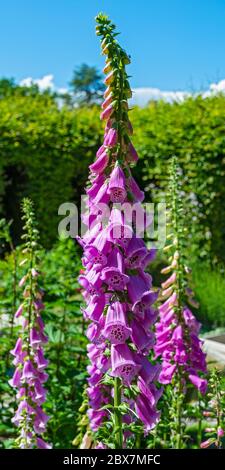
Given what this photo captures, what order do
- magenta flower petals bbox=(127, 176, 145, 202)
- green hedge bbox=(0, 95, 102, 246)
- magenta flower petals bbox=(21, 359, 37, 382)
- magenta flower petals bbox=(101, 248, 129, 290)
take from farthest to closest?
green hedge bbox=(0, 95, 102, 246) → magenta flower petals bbox=(21, 359, 37, 382) → magenta flower petals bbox=(127, 176, 145, 202) → magenta flower petals bbox=(101, 248, 129, 290)

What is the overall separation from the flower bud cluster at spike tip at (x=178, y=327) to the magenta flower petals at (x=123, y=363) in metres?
0.90

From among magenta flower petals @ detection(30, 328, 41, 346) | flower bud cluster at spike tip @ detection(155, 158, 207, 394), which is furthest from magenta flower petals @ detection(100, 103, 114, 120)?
magenta flower petals @ detection(30, 328, 41, 346)

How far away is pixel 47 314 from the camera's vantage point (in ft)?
13.6

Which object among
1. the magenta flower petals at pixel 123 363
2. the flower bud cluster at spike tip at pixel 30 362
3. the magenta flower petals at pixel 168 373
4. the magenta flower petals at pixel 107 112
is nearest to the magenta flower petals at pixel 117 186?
the magenta flower petals at pixel 107 112

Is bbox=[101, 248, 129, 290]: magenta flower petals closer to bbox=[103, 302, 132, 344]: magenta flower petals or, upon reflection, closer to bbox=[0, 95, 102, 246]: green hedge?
bbox=[103, 302, 132, 344]: magenta flower petals

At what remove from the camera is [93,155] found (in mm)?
11273

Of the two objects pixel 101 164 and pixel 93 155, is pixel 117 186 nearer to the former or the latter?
pixel 101 164

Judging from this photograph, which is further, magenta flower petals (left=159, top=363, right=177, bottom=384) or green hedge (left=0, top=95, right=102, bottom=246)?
green hedge (left=0, top=95, right=102, bottom=246)

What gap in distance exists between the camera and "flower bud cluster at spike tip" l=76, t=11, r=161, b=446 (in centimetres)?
208

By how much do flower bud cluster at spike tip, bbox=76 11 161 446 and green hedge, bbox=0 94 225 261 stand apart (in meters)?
7.09

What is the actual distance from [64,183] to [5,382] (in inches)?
292

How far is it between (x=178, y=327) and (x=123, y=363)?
1.02m

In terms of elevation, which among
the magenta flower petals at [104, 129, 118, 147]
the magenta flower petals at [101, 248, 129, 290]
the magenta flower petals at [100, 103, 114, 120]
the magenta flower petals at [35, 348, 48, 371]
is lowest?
the magenta flower petals at [35, 348, 48, 371]
